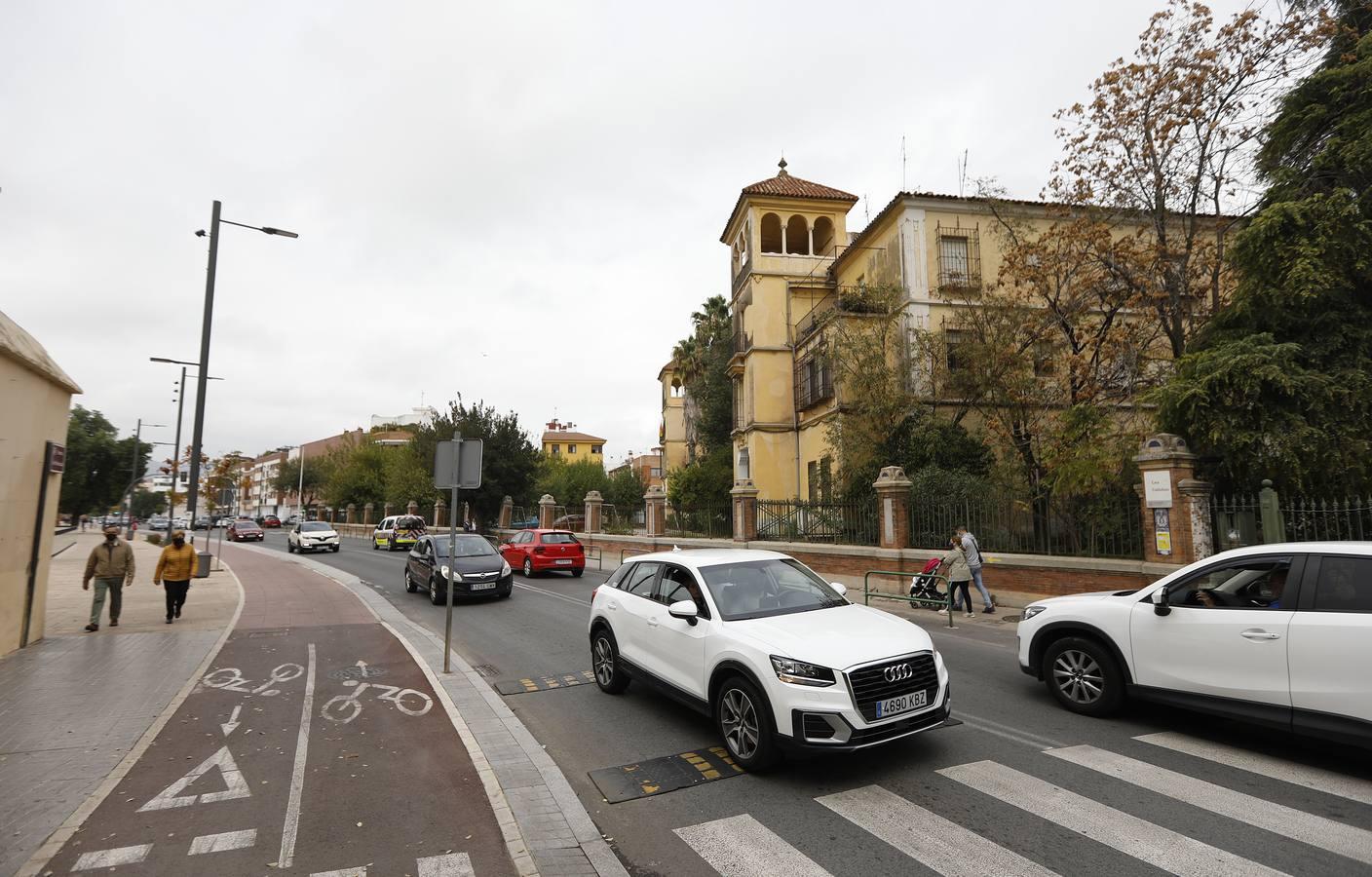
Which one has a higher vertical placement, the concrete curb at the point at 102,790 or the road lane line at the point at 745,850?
the road lane line at the point at 745,850

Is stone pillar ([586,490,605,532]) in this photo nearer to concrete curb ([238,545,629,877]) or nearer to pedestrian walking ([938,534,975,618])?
pedestrian walking ([938,534,975,618])

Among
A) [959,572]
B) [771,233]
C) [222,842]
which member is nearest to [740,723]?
[222,842]

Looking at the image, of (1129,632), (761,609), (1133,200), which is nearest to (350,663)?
(761,609)

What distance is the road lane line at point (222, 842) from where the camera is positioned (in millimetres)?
4016

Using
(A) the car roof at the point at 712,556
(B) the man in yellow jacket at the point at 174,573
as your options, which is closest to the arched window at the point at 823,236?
(B) the man in yellow jacket at the point at 174,573

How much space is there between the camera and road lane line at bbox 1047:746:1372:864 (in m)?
3.93

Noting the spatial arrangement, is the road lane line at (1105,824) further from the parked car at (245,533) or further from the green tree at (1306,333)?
the parked car at (245,533)

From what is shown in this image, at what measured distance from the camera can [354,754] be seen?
558 centimetres

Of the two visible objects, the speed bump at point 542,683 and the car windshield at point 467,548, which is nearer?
the speed bump at point 542,683

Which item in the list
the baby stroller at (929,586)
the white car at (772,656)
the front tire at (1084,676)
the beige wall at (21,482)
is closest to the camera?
the white car at (772,656)

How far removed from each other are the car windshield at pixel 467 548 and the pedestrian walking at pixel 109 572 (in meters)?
5.58

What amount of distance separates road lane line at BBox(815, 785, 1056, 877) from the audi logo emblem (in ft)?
2.42

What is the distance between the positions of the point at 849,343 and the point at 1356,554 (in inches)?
651

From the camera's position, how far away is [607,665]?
7352 millimetres
